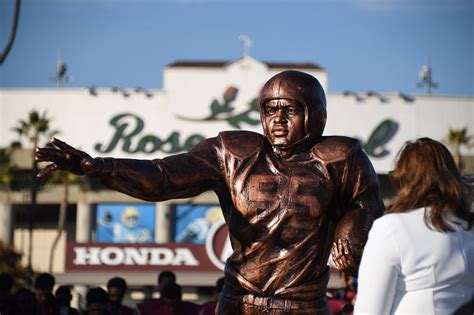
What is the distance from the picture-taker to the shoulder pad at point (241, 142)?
22.1 ft

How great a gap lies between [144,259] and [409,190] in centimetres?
3973

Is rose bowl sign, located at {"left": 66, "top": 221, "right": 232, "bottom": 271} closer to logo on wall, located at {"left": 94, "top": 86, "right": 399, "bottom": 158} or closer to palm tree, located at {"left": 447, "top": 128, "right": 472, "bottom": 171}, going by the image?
logo on wall, located at {"left": 94, "top": 86, "right": 399, "bottom": 158}

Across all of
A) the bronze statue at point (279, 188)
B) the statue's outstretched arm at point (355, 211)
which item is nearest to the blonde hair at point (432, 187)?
the statue's outstretched arm at point (355, 211)

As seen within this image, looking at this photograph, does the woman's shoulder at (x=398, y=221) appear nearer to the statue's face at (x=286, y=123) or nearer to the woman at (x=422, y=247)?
the woman at (x=422, y=247)

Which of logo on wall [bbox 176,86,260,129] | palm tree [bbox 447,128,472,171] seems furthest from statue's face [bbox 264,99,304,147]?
logo on wall [bbox 176,86,260,129]

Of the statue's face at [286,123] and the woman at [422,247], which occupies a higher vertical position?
the statue's face at [286,123]

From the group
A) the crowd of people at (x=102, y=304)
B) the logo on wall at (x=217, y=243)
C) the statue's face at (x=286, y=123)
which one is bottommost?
the logo on wall at (x=217, y=243)

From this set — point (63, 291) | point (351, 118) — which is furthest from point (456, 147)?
point (63, 291)

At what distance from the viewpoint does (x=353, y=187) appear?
260 inches

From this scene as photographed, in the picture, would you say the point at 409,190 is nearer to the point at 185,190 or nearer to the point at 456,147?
the point at 185,190

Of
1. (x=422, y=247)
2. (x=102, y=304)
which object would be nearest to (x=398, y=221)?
(x=422, y=247)

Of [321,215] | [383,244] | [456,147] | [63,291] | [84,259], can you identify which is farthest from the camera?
[456,147]

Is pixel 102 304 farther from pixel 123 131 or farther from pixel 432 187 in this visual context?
pixel 123 131

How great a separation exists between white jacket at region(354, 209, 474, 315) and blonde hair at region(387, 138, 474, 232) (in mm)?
48
